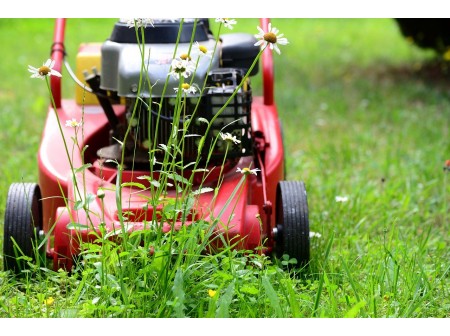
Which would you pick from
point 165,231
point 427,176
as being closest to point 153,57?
point 165,231

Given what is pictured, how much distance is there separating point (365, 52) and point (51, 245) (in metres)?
4.64

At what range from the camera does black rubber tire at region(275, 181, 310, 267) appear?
8.03 ft

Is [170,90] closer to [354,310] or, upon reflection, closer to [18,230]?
[18,230]

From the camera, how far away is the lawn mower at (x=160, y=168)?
7.77 ft

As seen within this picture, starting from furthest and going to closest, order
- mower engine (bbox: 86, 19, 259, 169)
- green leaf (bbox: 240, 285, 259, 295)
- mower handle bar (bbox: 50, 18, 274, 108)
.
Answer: mower handle bar (bbox: 50, 18, 274, 108) < mower engine (bbox: 86, 19, 259, 169) < green leaf (bbox: 240, 285, 259, 295)

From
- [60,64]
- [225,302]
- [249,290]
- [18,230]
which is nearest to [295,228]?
[249,290]

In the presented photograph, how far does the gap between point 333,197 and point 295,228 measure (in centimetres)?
81

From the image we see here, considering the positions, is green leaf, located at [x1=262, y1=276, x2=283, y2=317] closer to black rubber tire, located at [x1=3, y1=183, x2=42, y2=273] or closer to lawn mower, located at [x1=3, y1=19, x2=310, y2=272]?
lawn mower, located at [x1=3, y1=19, x2=310, y2=272]

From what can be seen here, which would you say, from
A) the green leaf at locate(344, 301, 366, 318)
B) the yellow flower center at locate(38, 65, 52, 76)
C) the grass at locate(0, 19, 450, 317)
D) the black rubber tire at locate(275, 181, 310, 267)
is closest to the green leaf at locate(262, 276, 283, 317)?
the grass at locate(0, 19, 450, 317)

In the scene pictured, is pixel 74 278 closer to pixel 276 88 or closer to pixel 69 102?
pixel 69 102

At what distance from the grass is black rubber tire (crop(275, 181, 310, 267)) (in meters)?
0.06

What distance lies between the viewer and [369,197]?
333 cm

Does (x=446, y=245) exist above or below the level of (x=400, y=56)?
below

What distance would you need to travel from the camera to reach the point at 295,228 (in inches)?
96.6
